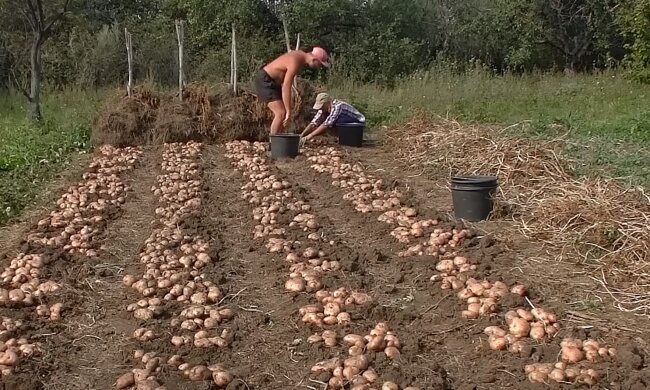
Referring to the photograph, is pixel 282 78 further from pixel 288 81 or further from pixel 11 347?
pixel 11 347

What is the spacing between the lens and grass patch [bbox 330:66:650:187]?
23.9 feet

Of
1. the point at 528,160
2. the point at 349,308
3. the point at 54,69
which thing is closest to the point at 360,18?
the point at 54,69

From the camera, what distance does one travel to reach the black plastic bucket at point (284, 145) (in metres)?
8.30

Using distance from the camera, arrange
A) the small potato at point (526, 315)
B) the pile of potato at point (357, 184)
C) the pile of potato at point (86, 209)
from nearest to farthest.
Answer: the small potato at point (526, 315), the pile of potato at point (86, 209), the pile of potato at point (357, 184)

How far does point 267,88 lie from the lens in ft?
29.1

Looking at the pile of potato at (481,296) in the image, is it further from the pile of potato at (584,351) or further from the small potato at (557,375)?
the small potato at (557,375)

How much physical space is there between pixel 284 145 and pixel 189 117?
2.30 meters

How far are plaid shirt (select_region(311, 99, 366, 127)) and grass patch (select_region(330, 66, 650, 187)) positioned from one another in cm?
109

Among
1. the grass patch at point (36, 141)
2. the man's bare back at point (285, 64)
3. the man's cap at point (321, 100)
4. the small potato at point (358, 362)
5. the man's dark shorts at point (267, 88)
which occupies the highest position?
the man's bare back at point (285, 64)

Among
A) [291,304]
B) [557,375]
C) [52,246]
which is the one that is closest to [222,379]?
[291,304]

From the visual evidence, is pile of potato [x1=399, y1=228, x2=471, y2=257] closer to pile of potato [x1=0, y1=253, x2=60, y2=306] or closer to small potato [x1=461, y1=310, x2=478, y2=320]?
small potato [x1=461, y1=310, x2=478, y2=320]

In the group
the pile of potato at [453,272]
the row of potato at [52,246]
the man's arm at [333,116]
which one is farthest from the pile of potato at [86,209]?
the man's arm at [333,116]

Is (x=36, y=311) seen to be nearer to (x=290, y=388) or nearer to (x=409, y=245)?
(x=290, y=388)

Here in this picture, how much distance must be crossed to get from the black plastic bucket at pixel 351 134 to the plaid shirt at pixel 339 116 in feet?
0.48
